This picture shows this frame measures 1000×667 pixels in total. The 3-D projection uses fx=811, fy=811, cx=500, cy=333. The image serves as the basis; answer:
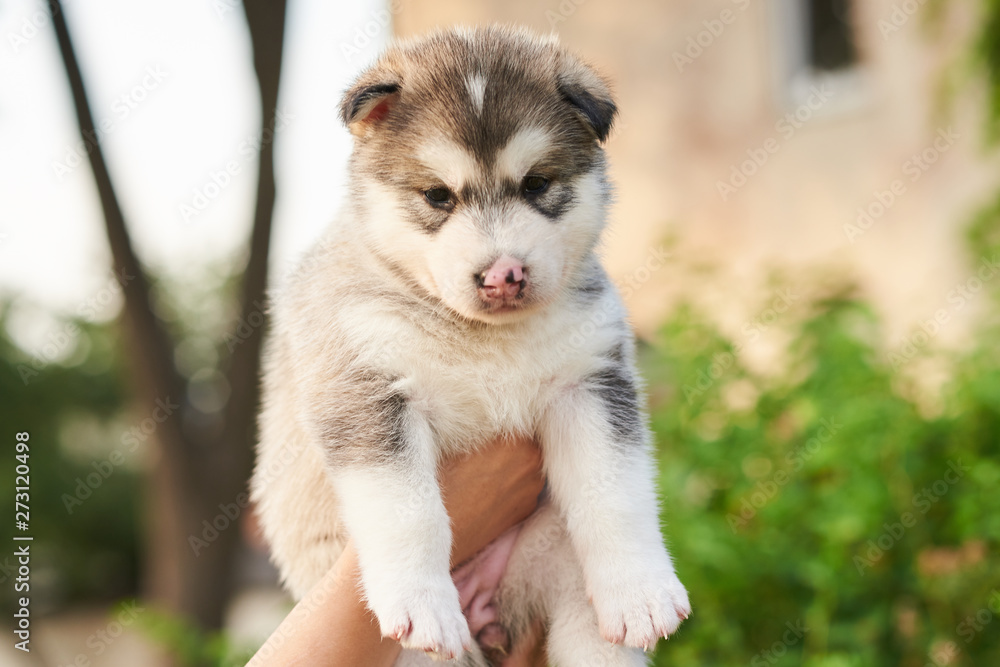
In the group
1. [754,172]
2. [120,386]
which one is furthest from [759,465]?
[120,386]

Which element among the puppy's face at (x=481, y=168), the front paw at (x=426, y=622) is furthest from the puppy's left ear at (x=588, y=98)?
the front paw at (x=426, y=622)

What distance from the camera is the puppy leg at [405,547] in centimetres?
205

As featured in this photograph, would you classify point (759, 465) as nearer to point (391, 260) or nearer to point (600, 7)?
point (391, 260)

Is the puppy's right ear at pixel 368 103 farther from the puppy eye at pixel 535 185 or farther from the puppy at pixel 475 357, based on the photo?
the puppy eye at pixel 535 185

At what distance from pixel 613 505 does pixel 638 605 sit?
28 cm

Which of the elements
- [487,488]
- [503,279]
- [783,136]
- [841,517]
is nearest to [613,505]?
[487,488]

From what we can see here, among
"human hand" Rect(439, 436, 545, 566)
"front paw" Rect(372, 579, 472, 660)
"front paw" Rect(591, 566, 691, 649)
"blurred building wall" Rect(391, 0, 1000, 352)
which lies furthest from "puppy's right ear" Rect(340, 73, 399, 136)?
"blurred building wall" Rect(391, 0, 1000, 352)

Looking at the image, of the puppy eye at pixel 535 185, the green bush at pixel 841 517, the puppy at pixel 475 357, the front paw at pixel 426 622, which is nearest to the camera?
the front paw at pixel 426 622

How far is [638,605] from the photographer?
224 centimetres

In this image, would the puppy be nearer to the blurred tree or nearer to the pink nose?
the pink nose

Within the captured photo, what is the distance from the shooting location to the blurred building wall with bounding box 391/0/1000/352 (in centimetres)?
777

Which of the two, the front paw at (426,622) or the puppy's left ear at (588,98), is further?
the puppy's left ear at (588,98)

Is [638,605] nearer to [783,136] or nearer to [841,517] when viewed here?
[841,517]

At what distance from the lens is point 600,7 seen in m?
11.3
